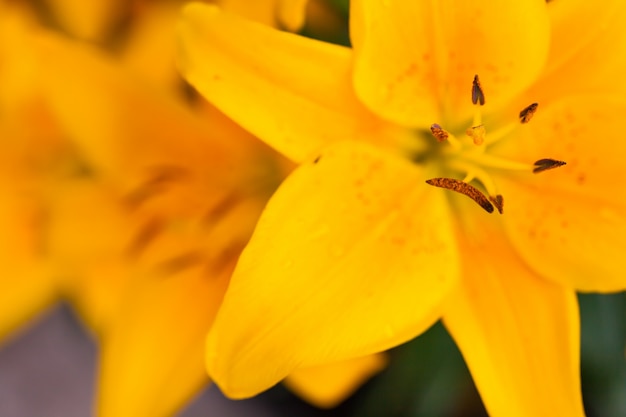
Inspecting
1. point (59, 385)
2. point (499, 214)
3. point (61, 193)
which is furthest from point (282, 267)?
point (59, 385)

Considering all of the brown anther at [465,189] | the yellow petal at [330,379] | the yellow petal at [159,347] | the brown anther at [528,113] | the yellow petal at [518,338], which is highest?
the brown anther at [528,113]

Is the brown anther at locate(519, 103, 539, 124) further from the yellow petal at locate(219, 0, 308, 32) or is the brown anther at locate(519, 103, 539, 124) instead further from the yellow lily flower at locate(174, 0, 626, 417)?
the yellow petal at locate(219, 0, 308, 32)

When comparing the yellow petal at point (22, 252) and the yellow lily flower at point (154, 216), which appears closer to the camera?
the yellow lily flower at point (154, 216)

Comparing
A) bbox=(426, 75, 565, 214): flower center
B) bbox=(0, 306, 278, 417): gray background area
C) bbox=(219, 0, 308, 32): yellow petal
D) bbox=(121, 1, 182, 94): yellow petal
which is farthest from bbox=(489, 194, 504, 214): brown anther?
bbox=(0, 306, 278, 417): gray background area

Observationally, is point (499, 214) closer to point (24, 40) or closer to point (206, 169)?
point (206, 169)

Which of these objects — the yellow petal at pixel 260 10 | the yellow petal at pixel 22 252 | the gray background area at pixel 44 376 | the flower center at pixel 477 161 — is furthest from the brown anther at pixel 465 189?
the gray background area at pixel 44 376

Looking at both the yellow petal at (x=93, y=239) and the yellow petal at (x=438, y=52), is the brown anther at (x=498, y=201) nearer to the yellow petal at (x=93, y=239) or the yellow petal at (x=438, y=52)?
the yellow petal at (x=438, y=52)
